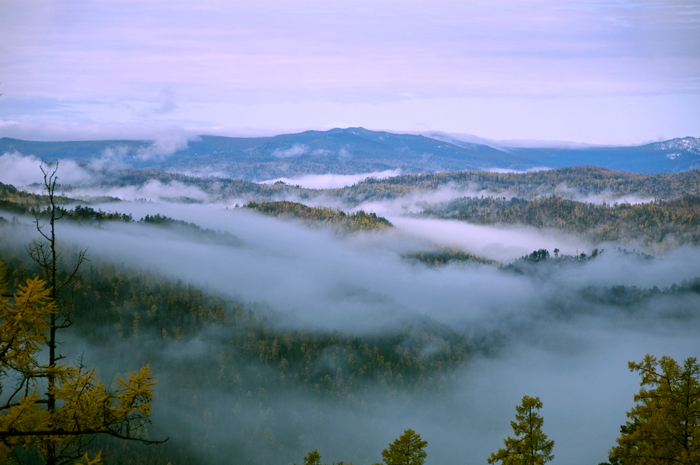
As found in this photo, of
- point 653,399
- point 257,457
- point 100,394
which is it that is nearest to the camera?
point 100,394

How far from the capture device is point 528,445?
2700 centimetres

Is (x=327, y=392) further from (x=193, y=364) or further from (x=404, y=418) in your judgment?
(x=193, y=364)

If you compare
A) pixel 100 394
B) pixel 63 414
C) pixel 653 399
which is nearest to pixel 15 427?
pixel 63 414

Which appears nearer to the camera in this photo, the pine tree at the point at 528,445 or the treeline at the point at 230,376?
the pine tree at the point at 528,445

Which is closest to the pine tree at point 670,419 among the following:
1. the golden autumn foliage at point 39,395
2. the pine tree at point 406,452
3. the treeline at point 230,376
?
the pine tree at point 406,452

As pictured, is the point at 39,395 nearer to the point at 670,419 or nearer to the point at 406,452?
the point at 670,419

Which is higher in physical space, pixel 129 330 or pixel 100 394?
pixel 100 394

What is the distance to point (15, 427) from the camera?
11.6 m

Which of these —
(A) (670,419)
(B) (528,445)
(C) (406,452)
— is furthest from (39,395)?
(C) (406,452)

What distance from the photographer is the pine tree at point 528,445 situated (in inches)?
1037

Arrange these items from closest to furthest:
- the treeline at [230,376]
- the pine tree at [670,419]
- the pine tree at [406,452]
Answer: the pine tree at [670,419]
the pine tree at [406,452]
the treeline at [230,376]

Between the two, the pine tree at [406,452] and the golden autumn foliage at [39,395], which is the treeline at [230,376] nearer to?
the pine tree at [406,452]

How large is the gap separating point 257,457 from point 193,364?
2270 inches

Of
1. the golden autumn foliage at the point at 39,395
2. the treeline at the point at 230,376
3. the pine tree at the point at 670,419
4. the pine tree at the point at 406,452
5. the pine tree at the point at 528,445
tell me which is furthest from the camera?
the treeline at the point at 230,376
